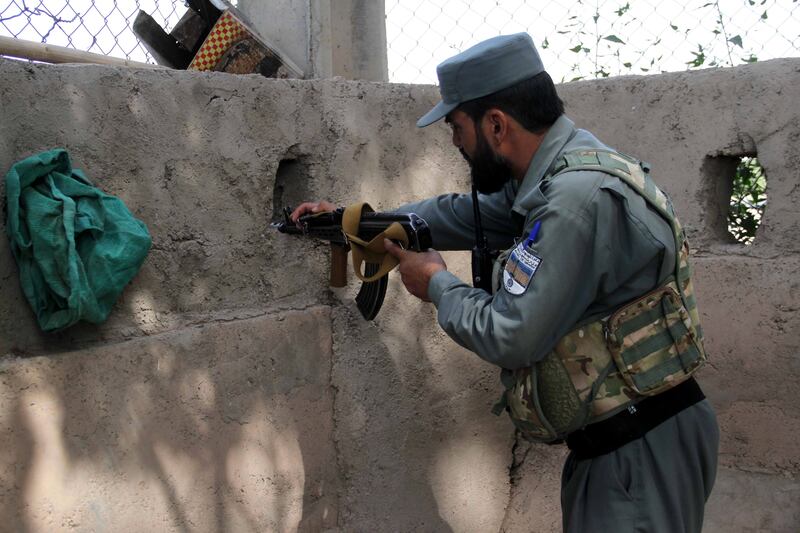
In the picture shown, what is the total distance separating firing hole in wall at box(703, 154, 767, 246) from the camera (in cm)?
309

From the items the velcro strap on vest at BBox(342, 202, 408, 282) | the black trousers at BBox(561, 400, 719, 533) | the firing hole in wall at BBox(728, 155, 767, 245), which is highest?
the velcro strap on vest at BBox(342, 202, 408, 282)

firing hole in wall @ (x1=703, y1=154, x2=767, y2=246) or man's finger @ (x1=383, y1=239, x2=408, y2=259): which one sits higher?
man's finger @ (x1=383, y1=239, x2=408, y2=259)

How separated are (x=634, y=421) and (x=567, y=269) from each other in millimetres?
414

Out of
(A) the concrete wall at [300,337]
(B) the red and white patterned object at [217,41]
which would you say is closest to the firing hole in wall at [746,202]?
(A) the concrete wall at [300,337]

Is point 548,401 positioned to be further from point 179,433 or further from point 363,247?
point 179,433

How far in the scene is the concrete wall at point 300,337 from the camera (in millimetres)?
2139

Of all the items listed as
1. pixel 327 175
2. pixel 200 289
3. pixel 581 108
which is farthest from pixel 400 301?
pixel 581 108

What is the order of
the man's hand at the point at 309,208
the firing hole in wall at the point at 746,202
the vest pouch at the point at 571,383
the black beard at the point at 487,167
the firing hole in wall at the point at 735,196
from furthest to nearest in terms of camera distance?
the firing hole in wall at the point at 746,202
the firing hole in wall at the point at 735,196
the man's hand at the point at 309,208
the black beard at the point at 487,167
the vest pouch at the point at 571,383

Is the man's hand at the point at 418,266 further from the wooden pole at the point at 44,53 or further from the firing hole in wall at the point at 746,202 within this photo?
the firing hole in wall at the point at 746,202

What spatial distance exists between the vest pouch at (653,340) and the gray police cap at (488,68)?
1.83 feet

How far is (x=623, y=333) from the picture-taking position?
6.31 feet

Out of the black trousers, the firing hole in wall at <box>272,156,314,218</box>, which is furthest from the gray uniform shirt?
the firing hole in wall at <box>272,156,314,218</box>

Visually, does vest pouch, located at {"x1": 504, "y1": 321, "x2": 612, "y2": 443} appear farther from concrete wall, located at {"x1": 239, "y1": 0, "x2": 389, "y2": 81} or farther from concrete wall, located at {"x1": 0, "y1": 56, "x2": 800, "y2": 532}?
concrete wall, located at {"x1": 239, "y1": 0, "x2": 389, "y2": 81}

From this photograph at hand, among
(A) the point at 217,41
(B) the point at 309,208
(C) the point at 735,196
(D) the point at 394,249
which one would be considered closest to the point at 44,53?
(A) the point at 217,41
